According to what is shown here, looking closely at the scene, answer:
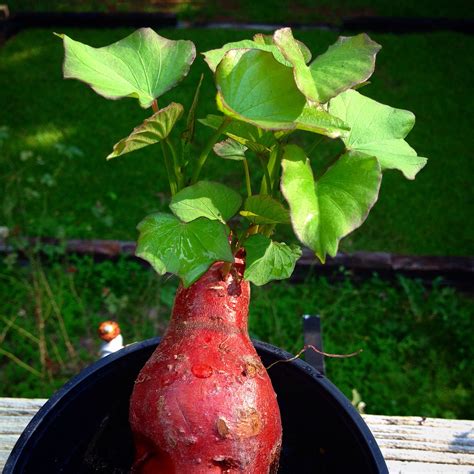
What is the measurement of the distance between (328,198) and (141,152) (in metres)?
2.22

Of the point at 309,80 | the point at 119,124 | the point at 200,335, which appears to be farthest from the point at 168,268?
the point at 119,124

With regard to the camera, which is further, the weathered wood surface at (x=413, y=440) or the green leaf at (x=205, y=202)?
the weathered wood surface at (x=413, y=440)

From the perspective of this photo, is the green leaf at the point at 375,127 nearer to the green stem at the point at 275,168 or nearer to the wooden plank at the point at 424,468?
the green stem at the point at 275,168

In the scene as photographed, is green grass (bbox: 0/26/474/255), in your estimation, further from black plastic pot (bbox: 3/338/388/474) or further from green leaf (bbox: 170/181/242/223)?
green leaf (bbox: 170/181/242/223)

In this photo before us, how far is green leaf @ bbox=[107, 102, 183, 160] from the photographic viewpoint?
0.69 meters

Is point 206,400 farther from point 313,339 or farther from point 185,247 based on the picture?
point 313,339

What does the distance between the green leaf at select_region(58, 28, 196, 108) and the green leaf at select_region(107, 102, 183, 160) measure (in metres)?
0.05

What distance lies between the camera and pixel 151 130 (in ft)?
2.36

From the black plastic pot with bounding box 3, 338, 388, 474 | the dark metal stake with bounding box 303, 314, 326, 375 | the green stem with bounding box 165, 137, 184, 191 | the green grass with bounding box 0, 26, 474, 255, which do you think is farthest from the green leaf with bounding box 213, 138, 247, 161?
the green grass with bounding box 0, 26, 474, 255

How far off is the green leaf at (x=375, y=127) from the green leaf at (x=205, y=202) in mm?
183

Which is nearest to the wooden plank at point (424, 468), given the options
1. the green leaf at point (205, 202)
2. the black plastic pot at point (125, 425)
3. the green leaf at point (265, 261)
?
the black plastic pot at point (125, 425)

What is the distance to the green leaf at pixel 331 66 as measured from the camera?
→ 2.15 ft

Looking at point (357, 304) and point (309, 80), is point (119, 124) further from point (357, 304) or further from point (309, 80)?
point (309, 80)

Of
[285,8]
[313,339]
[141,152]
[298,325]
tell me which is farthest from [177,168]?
[285,8]
